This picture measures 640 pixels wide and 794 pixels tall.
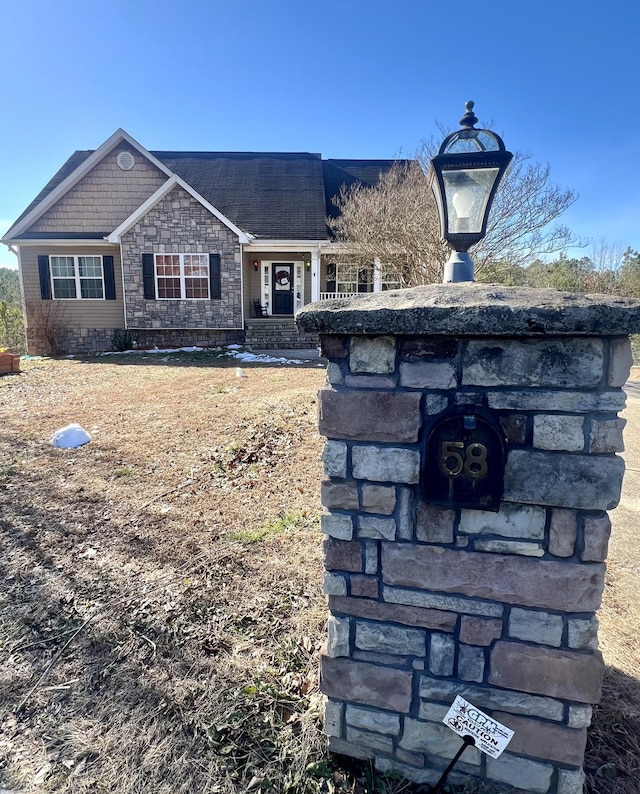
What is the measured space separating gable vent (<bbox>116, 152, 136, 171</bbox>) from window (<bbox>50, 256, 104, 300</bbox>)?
9.63ft

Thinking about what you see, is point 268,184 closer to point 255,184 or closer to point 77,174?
point 255,184

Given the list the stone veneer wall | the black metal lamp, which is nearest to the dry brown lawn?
the black metal lamp

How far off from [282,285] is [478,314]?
15.7 metres

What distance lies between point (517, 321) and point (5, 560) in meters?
3.55

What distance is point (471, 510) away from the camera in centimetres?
155

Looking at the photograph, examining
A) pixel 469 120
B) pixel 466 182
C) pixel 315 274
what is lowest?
pixel 466 182

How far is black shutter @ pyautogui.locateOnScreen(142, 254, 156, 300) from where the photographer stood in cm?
1385

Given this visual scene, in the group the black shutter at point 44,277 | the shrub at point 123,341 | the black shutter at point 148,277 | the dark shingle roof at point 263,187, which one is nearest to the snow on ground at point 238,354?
the shrub at point 123,341

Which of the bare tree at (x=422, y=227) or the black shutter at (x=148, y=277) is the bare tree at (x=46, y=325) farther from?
the bare tree at (x=422, y=227)

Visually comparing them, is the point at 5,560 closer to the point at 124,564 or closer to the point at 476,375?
the point at 124,564

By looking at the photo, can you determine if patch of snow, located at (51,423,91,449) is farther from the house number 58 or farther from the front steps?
the front steps

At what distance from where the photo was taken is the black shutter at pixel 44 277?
1433 cm

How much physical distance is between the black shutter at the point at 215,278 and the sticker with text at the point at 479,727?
44.9 feet

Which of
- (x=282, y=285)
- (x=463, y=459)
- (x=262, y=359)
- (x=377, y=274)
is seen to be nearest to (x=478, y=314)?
(x=463, y=459)
